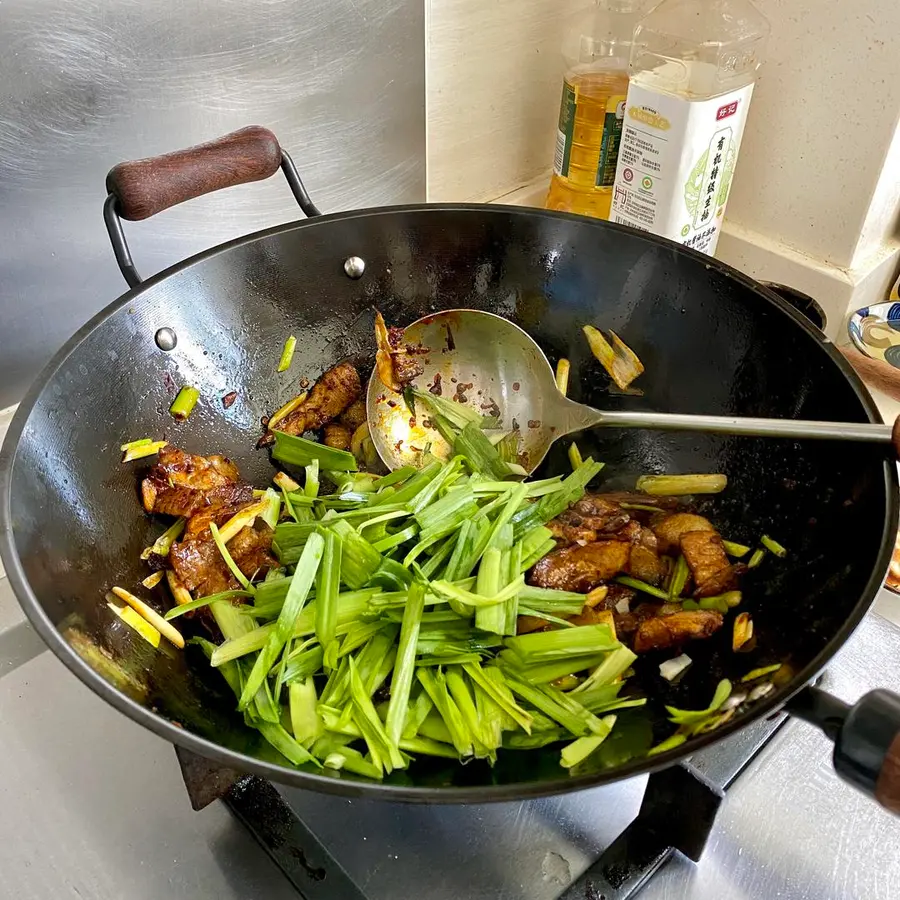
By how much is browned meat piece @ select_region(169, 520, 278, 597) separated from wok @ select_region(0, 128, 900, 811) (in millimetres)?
42

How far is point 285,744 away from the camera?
2.14 ft

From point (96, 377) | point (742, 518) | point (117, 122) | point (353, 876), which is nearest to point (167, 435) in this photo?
point (96, 377)

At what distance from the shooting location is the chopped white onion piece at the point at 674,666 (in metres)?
0.74

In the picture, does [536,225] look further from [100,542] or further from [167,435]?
[100,542]

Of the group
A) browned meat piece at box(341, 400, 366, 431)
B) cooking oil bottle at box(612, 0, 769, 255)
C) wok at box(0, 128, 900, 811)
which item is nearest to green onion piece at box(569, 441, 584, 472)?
wok at box(0, 128, 900, 811)

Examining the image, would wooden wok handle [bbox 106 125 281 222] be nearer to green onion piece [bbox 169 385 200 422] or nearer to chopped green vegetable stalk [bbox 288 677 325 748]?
green onion piece [bbox 169 385 200 422]

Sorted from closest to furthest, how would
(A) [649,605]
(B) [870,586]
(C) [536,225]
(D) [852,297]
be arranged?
1. (B) [870,586]
2. (A) [649,605]
3. (C) [536,225]
4. (D) [852,297]

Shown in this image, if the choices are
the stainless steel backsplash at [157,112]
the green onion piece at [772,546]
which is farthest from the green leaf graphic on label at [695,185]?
the green onion piece at [772,546]

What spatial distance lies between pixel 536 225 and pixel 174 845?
736 mm

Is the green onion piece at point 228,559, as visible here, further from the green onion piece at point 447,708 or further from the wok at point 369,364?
the green onion piece at point 447,708

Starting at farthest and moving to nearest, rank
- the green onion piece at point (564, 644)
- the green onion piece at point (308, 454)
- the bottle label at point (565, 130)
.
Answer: the bottle label at point (565, 130) → the green onion piece at point (308, 454) → the green onion piece at point (564, 644)

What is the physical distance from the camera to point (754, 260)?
1271 mm

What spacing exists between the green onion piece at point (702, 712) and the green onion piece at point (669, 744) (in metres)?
0.01

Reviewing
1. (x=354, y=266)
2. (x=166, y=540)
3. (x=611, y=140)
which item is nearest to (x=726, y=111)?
(x=611, y=140)
